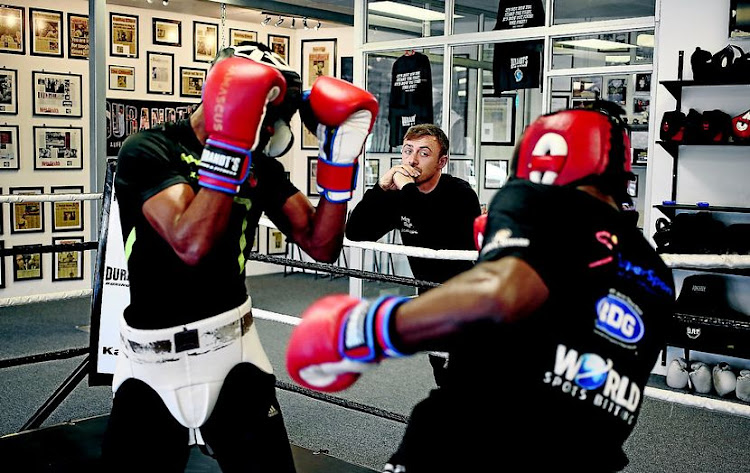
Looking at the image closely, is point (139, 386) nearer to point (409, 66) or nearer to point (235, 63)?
point (235, 63)

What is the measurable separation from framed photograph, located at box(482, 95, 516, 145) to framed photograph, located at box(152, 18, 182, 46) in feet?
10.0

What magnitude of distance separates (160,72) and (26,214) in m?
1.72

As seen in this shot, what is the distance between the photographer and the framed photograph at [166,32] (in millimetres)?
7297

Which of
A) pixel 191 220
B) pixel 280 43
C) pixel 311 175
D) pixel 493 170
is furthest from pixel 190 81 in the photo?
pixel 191 220

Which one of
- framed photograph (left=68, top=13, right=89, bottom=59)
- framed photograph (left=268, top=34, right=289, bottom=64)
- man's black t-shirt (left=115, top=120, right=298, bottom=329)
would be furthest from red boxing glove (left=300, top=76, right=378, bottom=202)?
framed photograph (left=268, top=34, right=289, bottom=64)

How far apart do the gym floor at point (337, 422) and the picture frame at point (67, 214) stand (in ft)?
5.11

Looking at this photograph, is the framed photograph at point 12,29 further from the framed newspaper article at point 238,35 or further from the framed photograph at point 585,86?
the framed photograph at point 585,86

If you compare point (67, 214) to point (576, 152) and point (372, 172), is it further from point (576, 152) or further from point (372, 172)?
point (576, 152)

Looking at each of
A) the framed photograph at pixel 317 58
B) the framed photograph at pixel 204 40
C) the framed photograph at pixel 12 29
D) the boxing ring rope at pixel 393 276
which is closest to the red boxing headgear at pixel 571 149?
the boxing ring rope at pixel 393 276

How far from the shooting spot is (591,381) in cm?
109

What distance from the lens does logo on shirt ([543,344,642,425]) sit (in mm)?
1071

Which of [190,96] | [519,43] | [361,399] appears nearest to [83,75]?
[190,96]

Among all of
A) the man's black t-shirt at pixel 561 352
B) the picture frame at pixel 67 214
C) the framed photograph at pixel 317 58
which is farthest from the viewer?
the framed photograph at pixel 317 58

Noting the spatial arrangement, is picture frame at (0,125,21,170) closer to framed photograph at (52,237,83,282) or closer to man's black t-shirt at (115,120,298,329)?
framed photograph at (52,237,83,282)
